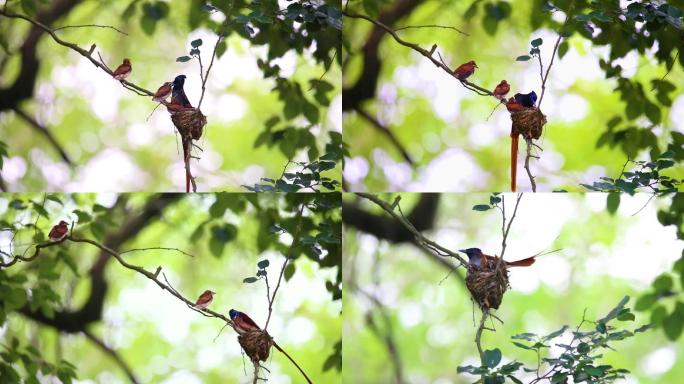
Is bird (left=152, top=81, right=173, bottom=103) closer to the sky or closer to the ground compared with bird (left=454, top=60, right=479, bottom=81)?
closer to the ground

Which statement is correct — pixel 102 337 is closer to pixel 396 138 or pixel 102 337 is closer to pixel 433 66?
pixel 396 138

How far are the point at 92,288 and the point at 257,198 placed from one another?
0.49 meters

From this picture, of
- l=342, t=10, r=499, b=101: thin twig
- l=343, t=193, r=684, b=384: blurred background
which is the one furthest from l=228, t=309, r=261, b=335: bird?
l=342, t=10, r=499, b=101: thin twig

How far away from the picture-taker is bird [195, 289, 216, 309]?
2469 millimetres

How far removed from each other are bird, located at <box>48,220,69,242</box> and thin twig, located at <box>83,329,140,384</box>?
9.9 inches

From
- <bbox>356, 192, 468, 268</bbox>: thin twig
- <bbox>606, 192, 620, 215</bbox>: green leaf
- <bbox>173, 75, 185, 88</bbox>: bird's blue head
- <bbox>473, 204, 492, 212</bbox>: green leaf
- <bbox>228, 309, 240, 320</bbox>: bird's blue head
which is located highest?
<bbox>173, 75, 185, 88</bbox>: bird's blue head

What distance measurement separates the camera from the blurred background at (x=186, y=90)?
8.13 feet

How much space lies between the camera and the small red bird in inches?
95.0

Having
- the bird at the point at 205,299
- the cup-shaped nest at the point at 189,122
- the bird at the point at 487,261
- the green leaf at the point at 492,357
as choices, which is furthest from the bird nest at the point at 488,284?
the cup-shaped nest at the point at 189,122

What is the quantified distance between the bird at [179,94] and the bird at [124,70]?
0.12 m

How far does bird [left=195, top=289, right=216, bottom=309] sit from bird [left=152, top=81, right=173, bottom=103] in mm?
511

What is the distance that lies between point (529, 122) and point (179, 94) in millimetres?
898

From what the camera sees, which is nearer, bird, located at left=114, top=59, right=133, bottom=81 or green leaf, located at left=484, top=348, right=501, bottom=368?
green leaf, located at left=484, top=348, right=501, bottom=368

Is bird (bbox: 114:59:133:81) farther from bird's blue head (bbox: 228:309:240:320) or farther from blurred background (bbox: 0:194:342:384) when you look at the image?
bird's blue head (bbox: 228:309:240:320)
